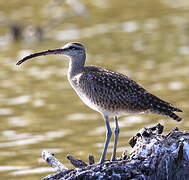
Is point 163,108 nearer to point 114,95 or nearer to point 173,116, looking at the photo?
point 173,116

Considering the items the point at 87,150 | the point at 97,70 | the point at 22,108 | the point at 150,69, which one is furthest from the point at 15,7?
the point at 97,70

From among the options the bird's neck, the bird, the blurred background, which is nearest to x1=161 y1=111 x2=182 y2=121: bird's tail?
the bird

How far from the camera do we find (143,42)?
21094mm

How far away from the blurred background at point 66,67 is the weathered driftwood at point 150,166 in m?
4.40

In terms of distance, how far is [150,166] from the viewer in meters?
8.52

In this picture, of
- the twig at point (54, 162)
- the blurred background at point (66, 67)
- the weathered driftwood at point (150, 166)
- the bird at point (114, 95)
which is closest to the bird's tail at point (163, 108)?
the bird at point (114, 95)

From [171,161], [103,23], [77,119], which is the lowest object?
[171,161]

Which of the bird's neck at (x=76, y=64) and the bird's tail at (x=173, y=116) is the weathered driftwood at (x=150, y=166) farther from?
the bird's neck at (x=76, y=64)

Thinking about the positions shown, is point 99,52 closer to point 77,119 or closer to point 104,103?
point 77,119

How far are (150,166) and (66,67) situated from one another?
1068 cm

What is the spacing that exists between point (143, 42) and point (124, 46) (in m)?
0.50

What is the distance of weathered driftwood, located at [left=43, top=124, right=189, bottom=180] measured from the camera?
8430mm

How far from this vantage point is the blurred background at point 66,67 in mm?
14438

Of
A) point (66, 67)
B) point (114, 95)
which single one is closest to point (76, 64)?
point (114, 95)
